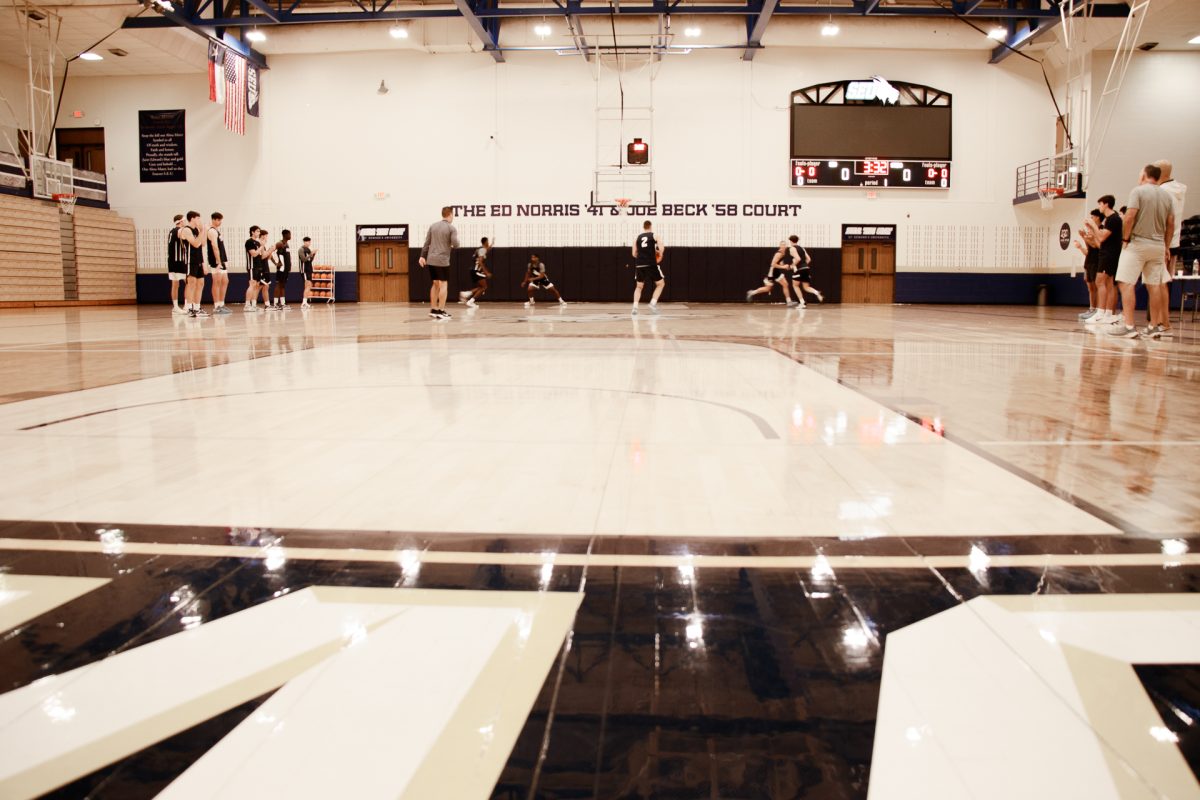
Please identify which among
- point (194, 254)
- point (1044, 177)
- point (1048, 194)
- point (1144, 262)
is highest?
point (1044, 177)

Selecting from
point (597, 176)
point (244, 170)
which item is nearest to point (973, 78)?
point (597, 176)

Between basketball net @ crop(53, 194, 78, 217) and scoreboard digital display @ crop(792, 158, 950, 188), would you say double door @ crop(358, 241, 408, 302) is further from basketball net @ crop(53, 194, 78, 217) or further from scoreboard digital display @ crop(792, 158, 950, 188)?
scoreboard digital display @ crop(792, 158, 950, 188)

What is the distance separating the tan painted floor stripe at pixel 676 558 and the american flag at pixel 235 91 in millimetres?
20094

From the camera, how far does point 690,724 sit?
1.17 metres

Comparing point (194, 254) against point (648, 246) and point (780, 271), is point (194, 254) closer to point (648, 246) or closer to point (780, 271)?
point (648, 246)

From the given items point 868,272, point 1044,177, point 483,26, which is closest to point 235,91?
point 483,26

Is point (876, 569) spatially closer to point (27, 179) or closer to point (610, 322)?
point (610, 322)

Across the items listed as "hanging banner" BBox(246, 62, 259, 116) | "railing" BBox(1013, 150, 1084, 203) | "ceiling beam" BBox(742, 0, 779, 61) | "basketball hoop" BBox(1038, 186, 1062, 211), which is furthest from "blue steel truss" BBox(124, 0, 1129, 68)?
"basketball hoop" BBox(1038, 186, 1062, 211)

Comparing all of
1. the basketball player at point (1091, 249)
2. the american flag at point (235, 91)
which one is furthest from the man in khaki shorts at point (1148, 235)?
the american flag at point (235, 91)

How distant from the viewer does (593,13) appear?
18328 millimetres

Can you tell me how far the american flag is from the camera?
63.2 ft

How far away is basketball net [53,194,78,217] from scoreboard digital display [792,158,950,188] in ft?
55.4

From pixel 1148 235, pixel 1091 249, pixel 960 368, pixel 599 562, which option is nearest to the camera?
pixel 599 562

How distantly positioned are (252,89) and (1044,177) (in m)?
18.7
